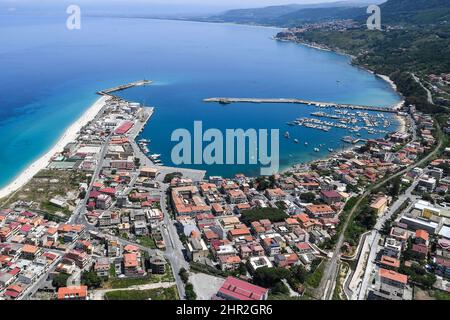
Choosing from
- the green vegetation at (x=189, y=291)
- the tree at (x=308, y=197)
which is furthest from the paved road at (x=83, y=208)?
the tree at (x=308, y=197)

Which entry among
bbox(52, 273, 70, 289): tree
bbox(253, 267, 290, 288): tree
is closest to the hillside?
bbox(253, 267, 290, 288): tree

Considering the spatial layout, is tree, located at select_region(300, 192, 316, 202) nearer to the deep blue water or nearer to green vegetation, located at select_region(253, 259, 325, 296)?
the deep blue water

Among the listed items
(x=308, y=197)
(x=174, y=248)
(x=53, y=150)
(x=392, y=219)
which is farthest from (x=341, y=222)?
(x=53, y=150)

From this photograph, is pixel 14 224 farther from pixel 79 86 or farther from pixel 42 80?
pixel 42 80

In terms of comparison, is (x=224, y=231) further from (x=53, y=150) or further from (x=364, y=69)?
(x=364, y=69)

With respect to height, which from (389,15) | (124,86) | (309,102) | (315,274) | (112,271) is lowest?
(315,274)

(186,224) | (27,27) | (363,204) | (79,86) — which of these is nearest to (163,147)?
(186,224)

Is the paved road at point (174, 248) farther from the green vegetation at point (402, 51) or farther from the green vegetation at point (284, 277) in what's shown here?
the green vegetation at point (402, 51)
